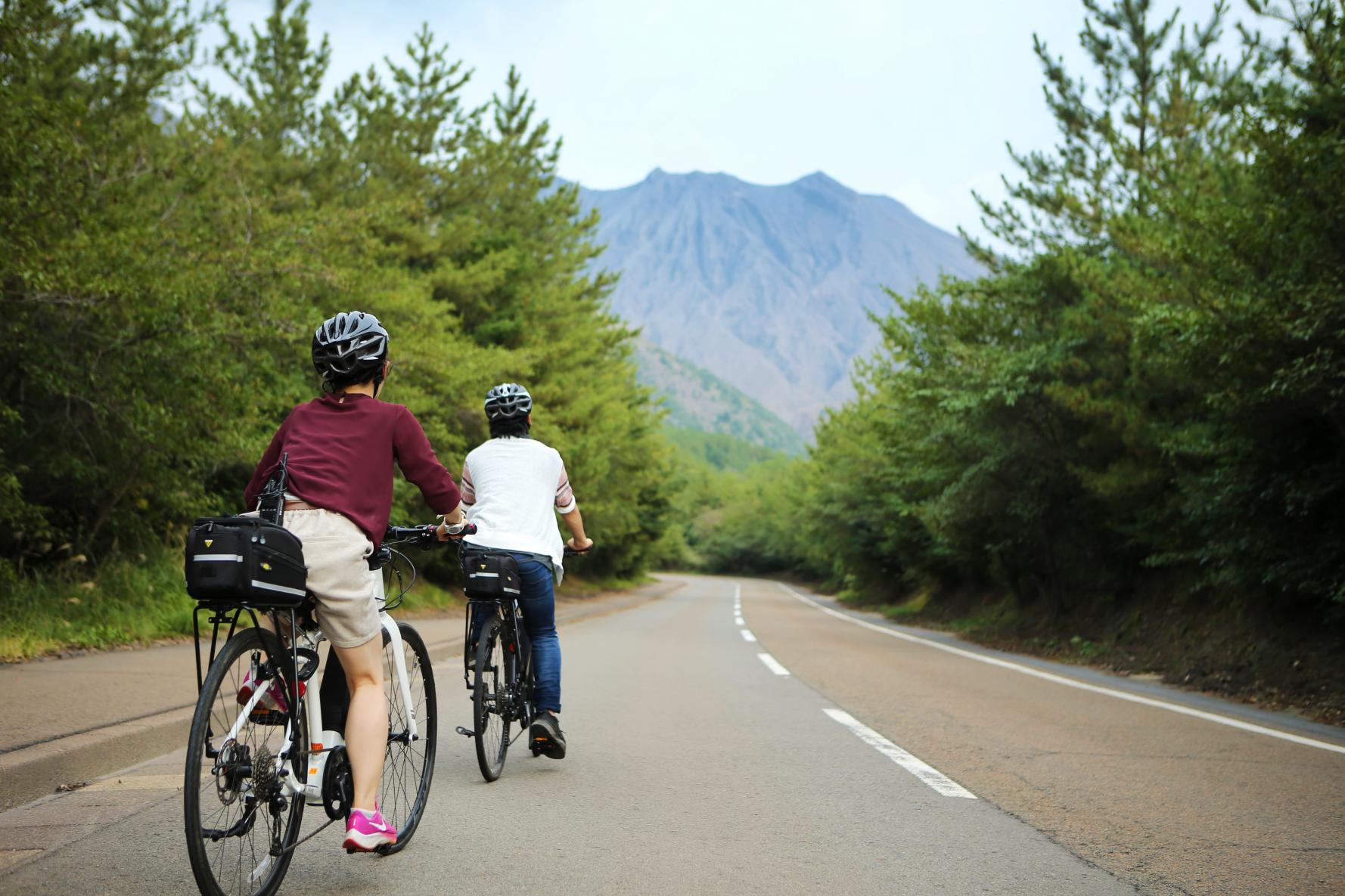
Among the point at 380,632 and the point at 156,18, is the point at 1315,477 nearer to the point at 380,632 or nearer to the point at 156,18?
the point at 380,632

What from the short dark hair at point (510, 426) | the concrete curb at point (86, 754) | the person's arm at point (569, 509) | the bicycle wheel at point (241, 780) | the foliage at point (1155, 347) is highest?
the foliage at point (1155, 347)

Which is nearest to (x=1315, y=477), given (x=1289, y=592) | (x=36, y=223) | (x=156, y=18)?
(x=1289, y=592)

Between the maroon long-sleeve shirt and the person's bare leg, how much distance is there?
1.28 feet

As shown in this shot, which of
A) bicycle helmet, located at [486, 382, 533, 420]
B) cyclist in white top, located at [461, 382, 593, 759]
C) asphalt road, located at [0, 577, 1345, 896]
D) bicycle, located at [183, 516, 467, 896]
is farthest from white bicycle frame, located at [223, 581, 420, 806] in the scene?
bicycle helmet, located at [486, 382, 533, 420]

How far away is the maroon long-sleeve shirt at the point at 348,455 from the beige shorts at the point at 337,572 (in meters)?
0.05

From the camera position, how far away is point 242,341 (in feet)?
36.1

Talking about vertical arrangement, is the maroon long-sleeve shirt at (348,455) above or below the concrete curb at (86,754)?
above

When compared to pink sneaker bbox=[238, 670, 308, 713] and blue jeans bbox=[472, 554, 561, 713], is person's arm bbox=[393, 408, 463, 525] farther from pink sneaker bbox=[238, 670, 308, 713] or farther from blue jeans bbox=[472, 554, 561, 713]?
blue jeans bbox=[472, 554, 561, 713]

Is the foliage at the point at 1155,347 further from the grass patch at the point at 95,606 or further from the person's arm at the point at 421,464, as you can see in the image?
the grass patch at the point at 95,606

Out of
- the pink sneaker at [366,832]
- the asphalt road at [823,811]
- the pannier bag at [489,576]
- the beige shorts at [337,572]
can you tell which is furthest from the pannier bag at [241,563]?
the pannier bag at [489,576]

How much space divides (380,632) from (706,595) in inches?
1521

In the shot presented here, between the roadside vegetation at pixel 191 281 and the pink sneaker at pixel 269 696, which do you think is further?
the roadside vegetation at pixel 191 281

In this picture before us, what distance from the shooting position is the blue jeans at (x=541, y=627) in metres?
5.43

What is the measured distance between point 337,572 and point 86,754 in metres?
2.78
